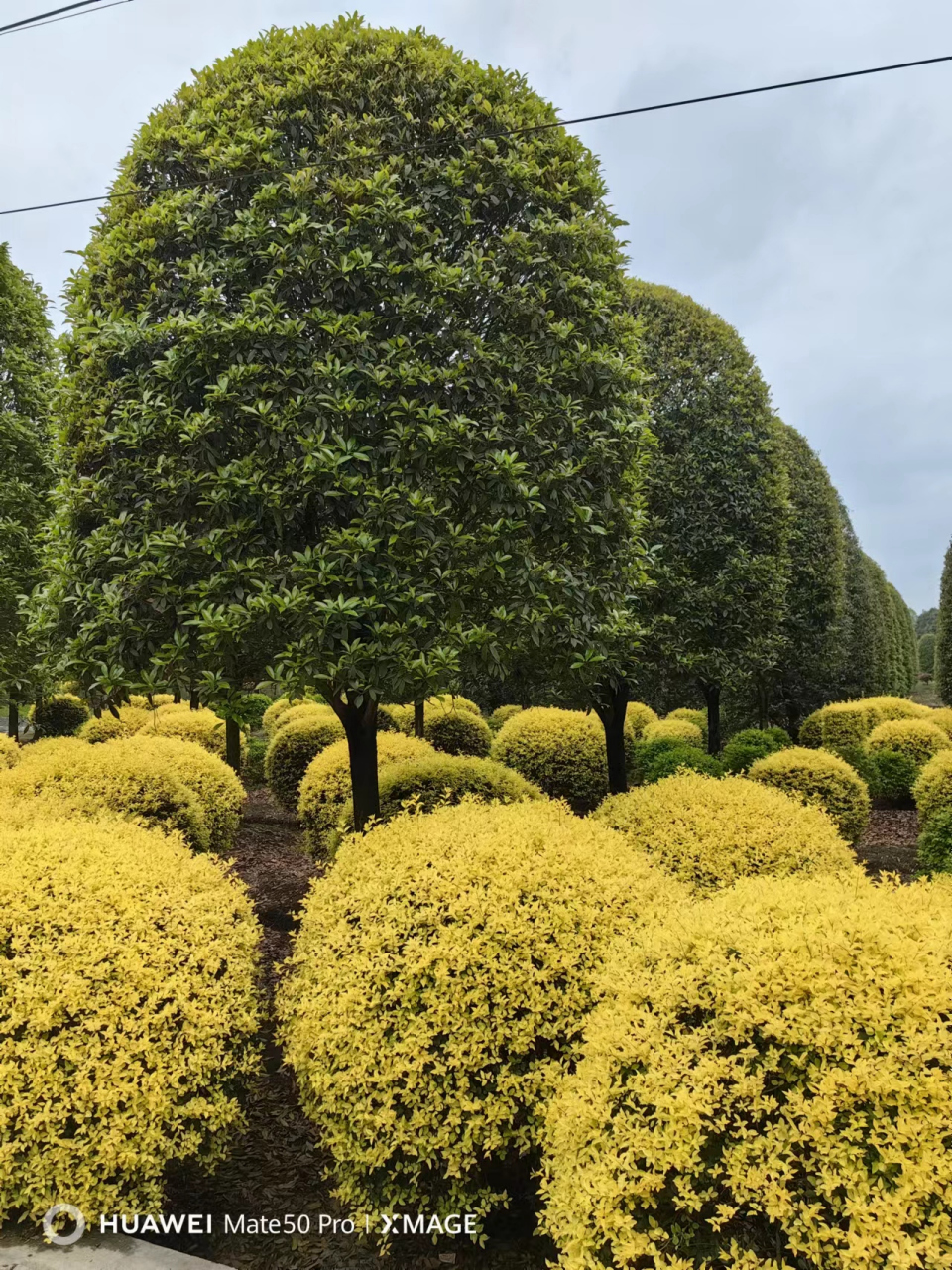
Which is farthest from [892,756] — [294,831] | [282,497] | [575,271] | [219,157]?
[219,157]

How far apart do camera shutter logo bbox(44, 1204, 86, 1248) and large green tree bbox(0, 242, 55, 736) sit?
8.93 m

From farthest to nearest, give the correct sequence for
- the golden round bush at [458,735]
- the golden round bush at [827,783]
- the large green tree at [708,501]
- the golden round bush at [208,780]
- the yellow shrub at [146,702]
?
the yellow shrub at [146,702]
the golden round bush at [458,735]
the large green tree at [708,501]
the golden round bush at [827,783]
the golden round bush at [208,780]

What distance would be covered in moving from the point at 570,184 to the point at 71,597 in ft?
14.2

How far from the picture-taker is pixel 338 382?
14.8 feet

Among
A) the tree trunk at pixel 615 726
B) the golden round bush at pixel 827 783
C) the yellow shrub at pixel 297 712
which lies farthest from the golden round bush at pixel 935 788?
the yellow shrub at pixel 297 712

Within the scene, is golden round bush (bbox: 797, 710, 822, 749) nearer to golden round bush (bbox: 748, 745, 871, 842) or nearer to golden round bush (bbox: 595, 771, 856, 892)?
golden round bush (bbox: 748, 745, 871, 842)

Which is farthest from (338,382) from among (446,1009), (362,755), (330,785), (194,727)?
(194,727)

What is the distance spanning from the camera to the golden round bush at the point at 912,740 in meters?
12.3

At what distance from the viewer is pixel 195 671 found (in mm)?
4828

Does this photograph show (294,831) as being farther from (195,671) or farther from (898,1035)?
(898,1035)

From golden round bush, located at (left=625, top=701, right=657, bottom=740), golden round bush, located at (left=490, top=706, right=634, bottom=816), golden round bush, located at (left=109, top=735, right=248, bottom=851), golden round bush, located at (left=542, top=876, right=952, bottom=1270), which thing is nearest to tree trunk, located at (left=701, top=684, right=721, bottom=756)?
golden round bush, located at (left=490, top=706, right=634, bottom=816)

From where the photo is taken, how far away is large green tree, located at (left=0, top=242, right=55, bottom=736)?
10.7 m

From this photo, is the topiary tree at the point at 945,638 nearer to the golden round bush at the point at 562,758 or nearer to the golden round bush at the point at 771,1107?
the golden round bush at the point at 562,758

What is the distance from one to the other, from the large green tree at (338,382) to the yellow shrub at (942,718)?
11.4 metres
